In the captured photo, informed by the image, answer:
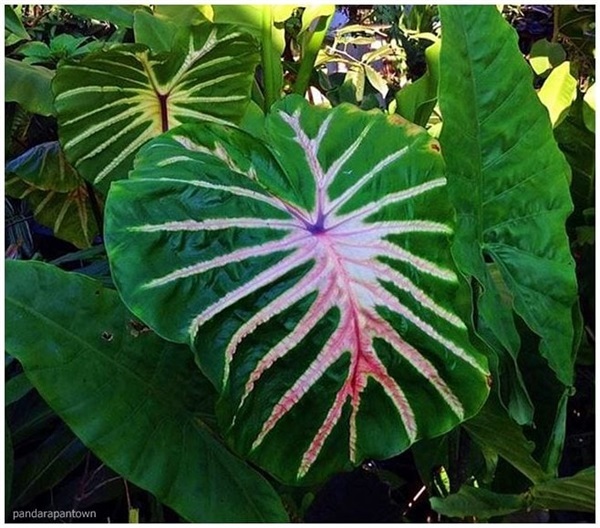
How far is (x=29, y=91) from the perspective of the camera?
37.8 inches

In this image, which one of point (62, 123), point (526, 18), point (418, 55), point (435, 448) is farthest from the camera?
point (418, 55)

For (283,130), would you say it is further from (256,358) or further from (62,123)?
(62,123)

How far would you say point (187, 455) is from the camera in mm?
633

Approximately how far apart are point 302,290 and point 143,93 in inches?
17.1

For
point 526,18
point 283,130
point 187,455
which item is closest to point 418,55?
point 526,18

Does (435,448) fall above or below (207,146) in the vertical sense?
below

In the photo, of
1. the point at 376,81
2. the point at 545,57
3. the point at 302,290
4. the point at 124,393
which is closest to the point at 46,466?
the point at 124,393

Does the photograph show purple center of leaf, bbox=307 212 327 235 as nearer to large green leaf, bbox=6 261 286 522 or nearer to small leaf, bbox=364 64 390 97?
large green leaf, bbox=6 261 286 522

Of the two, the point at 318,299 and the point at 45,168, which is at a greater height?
the point at 318,299

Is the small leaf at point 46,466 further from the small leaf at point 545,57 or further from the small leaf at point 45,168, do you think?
the small leaf at point 545,57

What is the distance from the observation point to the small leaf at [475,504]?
57cm

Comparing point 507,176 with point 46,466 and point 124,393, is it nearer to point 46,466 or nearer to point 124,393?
point 124,393

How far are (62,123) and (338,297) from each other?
1.57ft

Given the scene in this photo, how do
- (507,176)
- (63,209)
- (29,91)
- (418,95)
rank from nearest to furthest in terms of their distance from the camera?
(507,176), (418,95), (29,91), (63,209)
